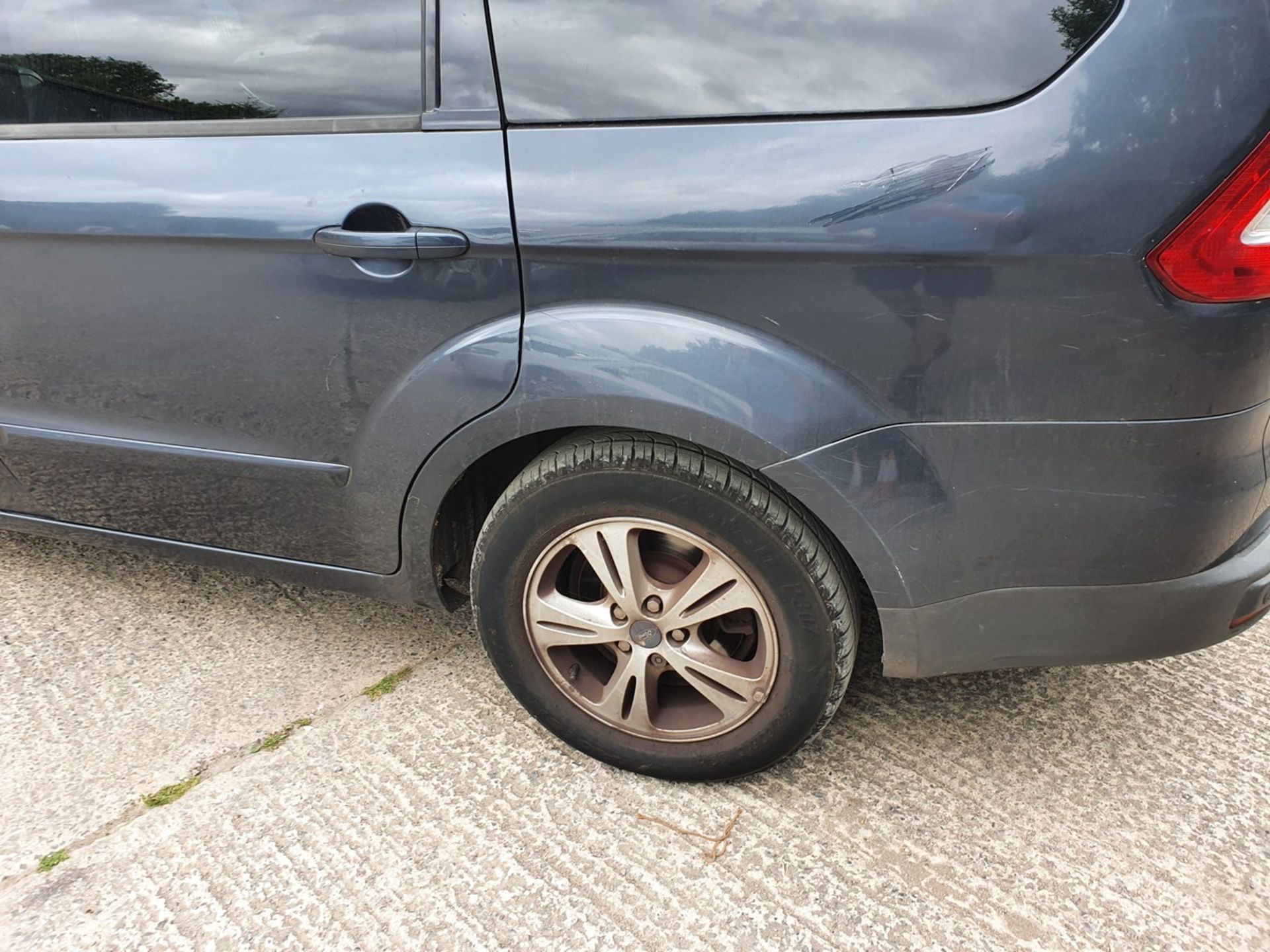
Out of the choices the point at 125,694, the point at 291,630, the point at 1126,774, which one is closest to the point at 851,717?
the point at 1126,774

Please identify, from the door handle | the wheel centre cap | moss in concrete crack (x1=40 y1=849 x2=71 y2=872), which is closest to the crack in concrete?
moss in concrete crack (x1=40 y1=849 x2=71 y2=872)

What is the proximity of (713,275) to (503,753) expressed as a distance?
46.9 inches

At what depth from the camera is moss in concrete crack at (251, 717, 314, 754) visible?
2107 mm

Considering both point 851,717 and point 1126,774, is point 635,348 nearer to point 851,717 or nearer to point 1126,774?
point 851,717

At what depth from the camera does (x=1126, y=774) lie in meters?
2.02

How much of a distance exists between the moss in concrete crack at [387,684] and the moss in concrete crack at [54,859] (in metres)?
0.69

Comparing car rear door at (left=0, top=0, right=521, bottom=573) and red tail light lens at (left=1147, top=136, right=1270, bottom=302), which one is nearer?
red tail light lens at (left=1147, top=136, right=1270, bottom=302)

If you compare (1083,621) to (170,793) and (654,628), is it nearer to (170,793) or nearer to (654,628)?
(654,628)

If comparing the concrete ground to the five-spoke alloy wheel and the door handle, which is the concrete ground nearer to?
the five-spoke alloy wheel

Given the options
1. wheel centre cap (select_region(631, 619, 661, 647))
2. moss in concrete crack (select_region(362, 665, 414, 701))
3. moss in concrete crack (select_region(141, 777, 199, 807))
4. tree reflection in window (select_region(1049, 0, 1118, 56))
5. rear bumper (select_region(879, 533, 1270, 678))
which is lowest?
moss in concrete crack (select_region(141, 777, 199, 807))

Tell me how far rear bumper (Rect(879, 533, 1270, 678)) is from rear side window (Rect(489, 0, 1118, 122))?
2.79ft

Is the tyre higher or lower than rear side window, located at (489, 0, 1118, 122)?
lower

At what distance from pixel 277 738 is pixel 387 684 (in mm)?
298

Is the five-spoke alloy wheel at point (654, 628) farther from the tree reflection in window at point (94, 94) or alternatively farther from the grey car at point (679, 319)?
the tree reflection in window at point (94, 94)
